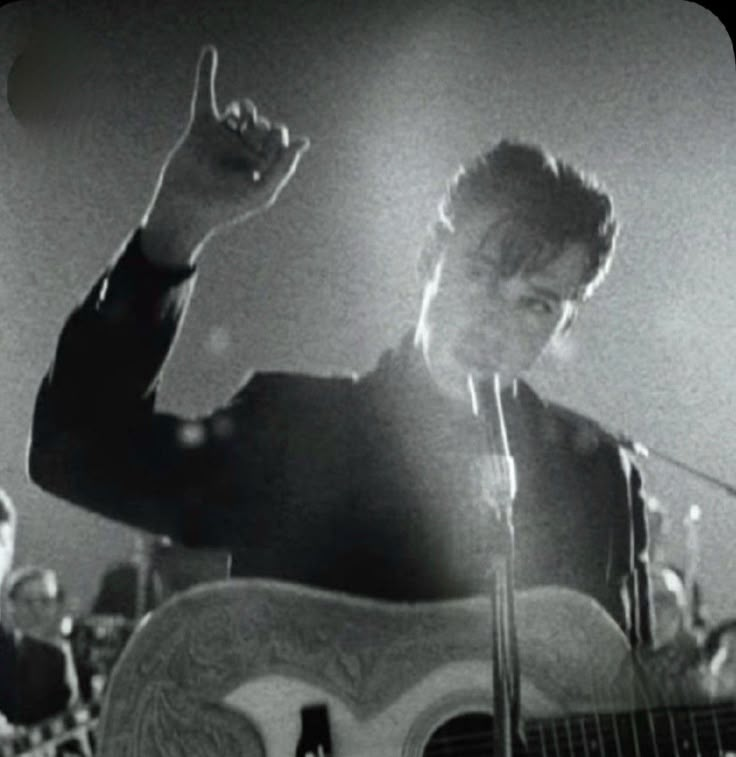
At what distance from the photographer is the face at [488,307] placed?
1440 mm

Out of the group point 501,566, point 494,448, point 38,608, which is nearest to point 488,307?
point 494,448

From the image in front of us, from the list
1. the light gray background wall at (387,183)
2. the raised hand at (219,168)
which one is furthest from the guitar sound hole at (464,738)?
the raised hand at (219,168)

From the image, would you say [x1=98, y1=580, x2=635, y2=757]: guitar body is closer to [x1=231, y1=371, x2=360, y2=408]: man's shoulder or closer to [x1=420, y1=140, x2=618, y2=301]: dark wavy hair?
[x1=231, y1=371, x2=360, y2=408]: man's shoulder

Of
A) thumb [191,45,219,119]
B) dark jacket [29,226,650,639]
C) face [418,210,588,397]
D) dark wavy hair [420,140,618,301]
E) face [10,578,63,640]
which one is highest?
thumb [191,45,219,119]

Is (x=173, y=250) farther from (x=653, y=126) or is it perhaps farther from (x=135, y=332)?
(x=653, y=126)

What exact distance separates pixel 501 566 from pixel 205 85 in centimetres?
59

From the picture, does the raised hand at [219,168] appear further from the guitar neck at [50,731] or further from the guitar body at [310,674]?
the guitar neck at [50,731]

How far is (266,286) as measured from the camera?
4.74 ft

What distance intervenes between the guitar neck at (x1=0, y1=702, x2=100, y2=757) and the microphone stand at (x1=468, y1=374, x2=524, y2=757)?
15.8 inches

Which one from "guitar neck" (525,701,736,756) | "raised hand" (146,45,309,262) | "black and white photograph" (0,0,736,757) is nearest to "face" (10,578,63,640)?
"black and white photograph" (0,0,736,757)

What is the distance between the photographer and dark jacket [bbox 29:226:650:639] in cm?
140

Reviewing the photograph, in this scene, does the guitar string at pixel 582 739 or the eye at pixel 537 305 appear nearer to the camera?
the guitar string at pixel 582 739

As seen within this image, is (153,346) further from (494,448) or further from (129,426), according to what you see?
(494,448)

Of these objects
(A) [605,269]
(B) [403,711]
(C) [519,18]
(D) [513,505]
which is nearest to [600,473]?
(D) [513,505]
